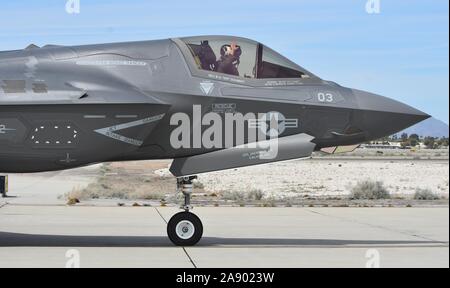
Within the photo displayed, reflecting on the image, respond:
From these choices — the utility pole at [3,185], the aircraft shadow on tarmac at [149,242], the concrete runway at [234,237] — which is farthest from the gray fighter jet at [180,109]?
the utility pole at [3,185]

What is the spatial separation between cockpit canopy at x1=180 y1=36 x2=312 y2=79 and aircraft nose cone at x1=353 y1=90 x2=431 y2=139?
1219 millimetres

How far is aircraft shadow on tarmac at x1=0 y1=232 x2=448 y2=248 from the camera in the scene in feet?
43.0

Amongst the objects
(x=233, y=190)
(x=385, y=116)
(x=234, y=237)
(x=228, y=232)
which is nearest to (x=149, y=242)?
(x=234, y=237)

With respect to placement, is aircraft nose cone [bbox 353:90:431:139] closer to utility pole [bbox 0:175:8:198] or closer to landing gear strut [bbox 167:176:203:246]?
landing gear strut [bbox 167:176:203:246]

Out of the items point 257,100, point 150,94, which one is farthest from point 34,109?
point 257,100

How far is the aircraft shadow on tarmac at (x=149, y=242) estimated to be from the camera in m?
13.1

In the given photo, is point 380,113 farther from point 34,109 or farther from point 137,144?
point 34,109

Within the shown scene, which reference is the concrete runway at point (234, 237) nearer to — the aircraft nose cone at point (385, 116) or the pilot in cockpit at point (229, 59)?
the aircraft nose cone at point (385, 116)

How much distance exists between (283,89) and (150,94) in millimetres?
2265

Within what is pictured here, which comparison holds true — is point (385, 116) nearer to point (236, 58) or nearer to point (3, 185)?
point (236, 58)

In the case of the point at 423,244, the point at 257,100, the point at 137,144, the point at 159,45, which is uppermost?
the point at 159,45

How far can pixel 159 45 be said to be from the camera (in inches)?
504

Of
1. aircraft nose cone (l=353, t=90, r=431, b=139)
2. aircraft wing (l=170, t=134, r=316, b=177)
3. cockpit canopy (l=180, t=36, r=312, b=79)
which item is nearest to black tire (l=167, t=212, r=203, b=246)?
aircraft wing (l=170, t=134, r=316, b=177)
